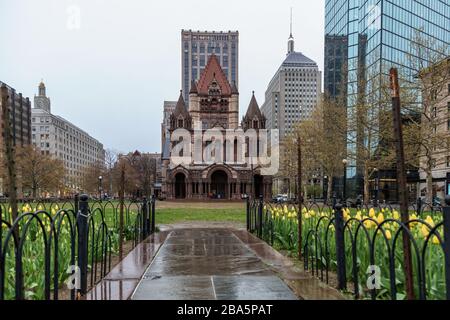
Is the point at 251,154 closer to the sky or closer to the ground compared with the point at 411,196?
closer to the sky

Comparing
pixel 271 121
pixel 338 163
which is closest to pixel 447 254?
pixel 338 163

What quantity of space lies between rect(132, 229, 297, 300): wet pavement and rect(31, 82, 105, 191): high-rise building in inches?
3534

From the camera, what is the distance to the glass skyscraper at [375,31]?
2112 inches

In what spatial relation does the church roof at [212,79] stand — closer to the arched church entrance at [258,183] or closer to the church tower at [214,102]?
the church tower at [214,102]

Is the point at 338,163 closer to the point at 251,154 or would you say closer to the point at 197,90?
the point at 251,154

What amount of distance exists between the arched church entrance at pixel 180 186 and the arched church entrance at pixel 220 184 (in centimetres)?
482

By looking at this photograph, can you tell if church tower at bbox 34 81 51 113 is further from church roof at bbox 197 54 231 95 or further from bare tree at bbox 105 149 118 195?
church roof at bbox 197 54 231 95

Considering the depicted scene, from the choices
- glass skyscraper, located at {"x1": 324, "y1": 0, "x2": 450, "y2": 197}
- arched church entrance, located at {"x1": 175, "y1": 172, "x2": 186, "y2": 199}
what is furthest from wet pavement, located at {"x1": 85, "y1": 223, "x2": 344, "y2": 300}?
arched church entrance, located at {"x1": 175, "y1": 172, "x2": 186, "y2": 199}

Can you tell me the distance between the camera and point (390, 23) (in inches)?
2125

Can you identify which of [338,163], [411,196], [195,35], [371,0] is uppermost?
[195,35]

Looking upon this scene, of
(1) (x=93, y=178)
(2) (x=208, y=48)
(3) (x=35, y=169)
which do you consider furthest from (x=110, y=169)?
(2) (x=208, y=48)
